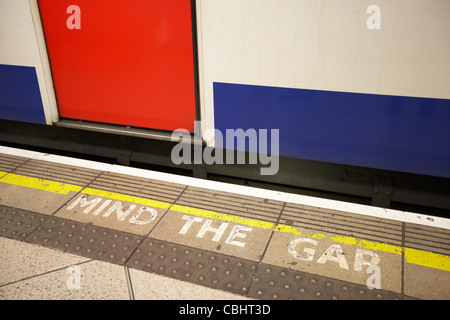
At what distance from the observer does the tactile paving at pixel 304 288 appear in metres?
2.23

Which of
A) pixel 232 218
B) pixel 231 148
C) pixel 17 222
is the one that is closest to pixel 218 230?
pixel 232 218

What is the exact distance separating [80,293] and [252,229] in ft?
3.95

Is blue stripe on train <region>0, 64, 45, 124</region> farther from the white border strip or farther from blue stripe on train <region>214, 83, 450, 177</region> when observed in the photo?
blue stripe on train <region>214, 83, 450, 177</region>

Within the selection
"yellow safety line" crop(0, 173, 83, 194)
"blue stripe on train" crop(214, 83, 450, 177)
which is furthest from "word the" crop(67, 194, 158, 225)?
"blue stripe on train" crop(214, 83, 450, 177)

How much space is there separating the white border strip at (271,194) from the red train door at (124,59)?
18.4 inches

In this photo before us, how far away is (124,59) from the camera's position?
349cm

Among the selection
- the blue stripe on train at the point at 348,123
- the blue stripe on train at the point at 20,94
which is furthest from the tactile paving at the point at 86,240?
the blue stripe on train at the point at 20,94

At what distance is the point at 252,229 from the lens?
2803 millimetres

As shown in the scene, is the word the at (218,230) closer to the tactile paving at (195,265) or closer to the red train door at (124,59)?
the tactile paving at (195,265)

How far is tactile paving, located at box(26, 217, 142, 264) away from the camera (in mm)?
2611

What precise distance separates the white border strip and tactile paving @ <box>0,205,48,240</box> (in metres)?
0.78
